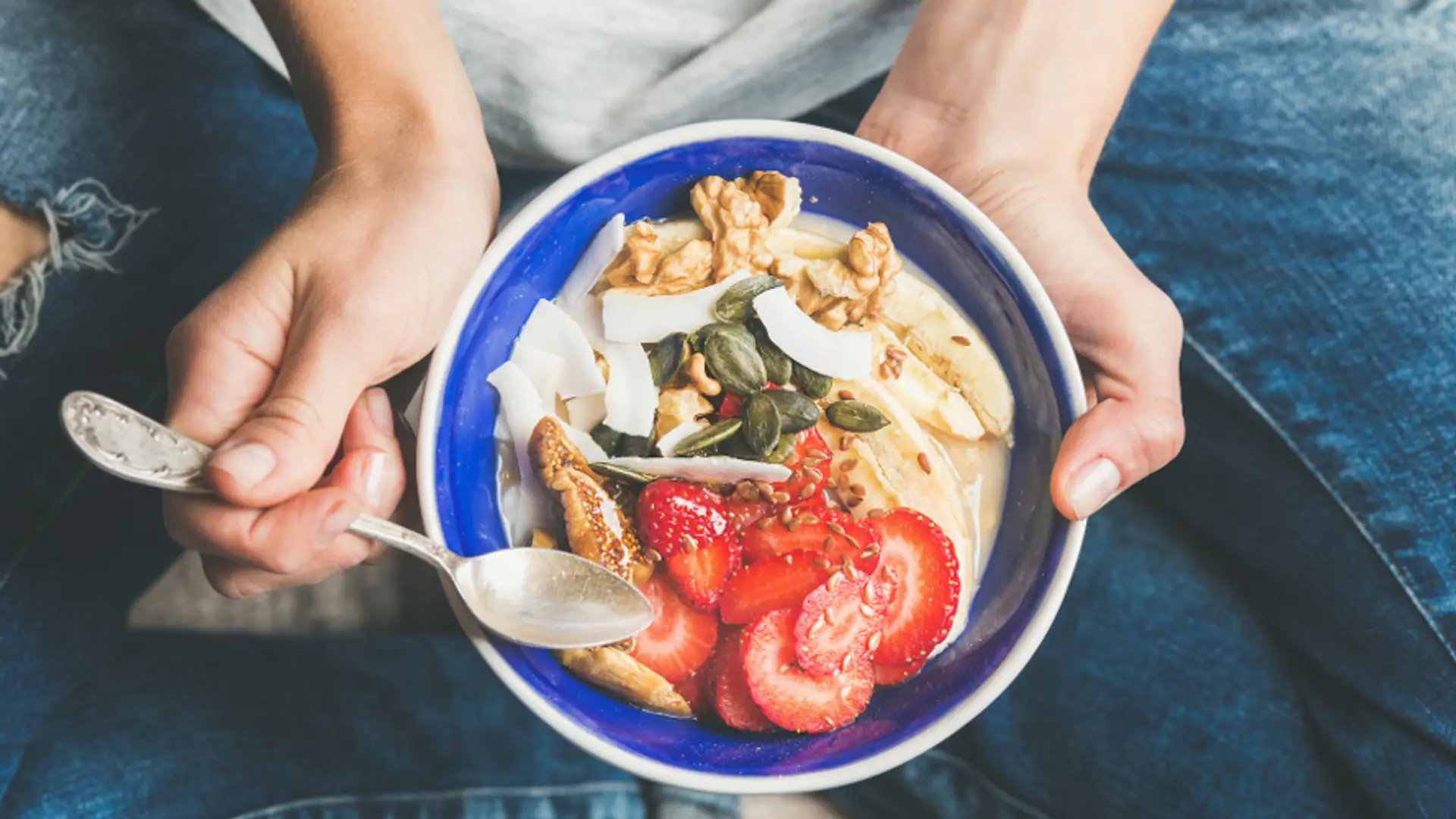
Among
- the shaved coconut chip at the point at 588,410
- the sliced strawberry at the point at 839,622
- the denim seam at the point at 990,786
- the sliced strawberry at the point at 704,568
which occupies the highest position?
the shaved coconut chip at the point at 588,410

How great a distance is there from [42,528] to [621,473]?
2.16 feet

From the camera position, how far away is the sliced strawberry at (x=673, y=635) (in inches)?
33.2

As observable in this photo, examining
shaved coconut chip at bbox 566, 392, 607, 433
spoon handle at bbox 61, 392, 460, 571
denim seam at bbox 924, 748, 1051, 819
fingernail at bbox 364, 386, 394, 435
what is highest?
spoon handle at bbox 61, 392, 460, 571

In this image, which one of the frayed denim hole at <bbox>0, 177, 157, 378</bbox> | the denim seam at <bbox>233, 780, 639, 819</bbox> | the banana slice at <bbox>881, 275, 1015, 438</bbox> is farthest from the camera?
the denim seam at <bbox>233, 780, 639, 819</bbox>

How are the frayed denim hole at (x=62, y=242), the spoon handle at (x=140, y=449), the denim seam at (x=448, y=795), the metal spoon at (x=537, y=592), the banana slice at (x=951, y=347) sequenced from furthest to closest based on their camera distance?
the denim seam at (x=448, y=795)
the frayed denim hole at (x=62, y=242)
the banana slice at (x=951, y=347)
the metal spoon at (x=537, y=592)
the spoon handle at (x=140, y=449)

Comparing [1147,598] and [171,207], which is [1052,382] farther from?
[171,207]

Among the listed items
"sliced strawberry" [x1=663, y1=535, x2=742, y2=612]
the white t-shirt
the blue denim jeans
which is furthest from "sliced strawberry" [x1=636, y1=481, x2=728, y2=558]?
the blue denim jeans

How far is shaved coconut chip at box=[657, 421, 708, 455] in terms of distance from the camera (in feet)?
2.80

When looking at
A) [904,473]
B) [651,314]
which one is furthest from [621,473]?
[904,473]

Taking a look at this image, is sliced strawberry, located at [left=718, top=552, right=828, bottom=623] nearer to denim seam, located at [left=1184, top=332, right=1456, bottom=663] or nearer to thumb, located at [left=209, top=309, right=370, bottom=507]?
thumb, located at [left=209, top=309, right=370, bottom=507]

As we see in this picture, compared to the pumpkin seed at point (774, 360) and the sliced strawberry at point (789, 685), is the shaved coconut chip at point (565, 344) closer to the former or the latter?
the pumpkin seed at point (774, 360)

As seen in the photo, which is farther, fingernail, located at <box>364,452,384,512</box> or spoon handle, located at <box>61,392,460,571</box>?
fingernail, located at <box>364,452,384,512</box>

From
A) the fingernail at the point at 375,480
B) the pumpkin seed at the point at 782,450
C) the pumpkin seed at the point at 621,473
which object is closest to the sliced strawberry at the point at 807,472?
the pumpkin seed at the point at 782,450

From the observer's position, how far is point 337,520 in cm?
73
